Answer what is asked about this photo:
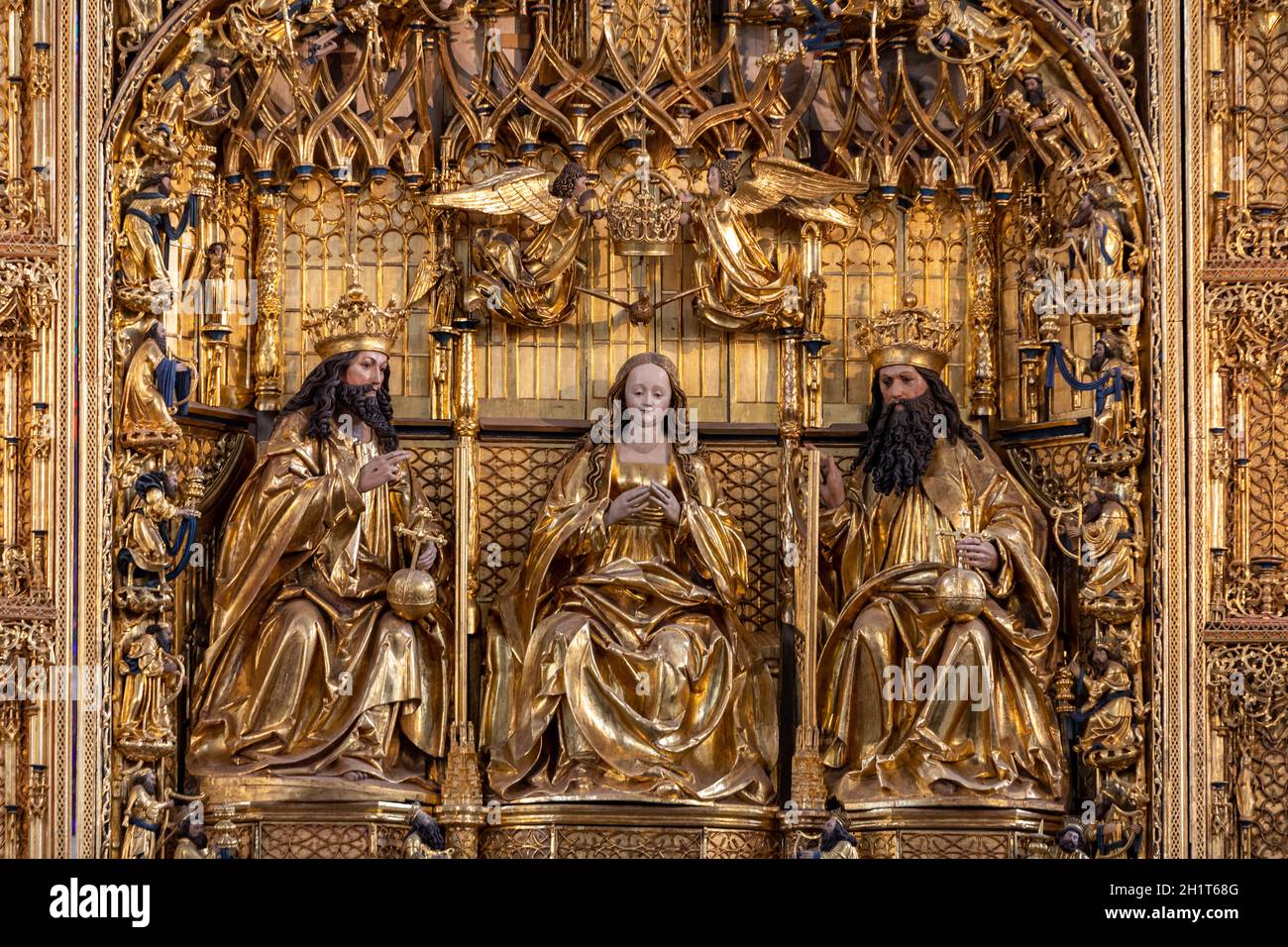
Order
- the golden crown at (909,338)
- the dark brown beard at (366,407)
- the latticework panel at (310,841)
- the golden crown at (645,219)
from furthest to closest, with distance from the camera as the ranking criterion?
the golden crown at (645,219)
the golden crown at (909,338)
the dark brown beard at (366,407)
the latticework panel at (310,841)

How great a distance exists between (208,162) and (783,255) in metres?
3.24

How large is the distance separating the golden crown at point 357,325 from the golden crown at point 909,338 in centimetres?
260

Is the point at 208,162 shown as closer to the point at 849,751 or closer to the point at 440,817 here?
the point at 440,817

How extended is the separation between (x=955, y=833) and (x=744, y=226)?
360 cm

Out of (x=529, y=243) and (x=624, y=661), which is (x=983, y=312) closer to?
(x=529, y=243)

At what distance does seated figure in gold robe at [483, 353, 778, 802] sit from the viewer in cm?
1427

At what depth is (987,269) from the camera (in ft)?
50.9

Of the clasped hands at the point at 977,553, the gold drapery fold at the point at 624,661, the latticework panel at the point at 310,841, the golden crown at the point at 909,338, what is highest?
the golden crown at the point at 909,338

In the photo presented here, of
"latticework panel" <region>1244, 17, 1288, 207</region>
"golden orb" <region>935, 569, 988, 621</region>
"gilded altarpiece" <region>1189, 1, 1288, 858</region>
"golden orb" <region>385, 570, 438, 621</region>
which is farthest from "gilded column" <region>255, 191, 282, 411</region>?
"latticework panel" <region>1244, 17, 1288, 207</region>

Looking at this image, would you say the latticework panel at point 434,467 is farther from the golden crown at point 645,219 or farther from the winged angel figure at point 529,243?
the golden crown at point 645,219

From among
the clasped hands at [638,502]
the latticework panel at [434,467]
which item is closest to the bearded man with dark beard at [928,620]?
the clasped hands at [638,502]

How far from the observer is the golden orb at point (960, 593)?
46.8 ft

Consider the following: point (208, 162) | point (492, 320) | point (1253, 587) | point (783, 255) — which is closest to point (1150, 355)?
point (1253, 587)
